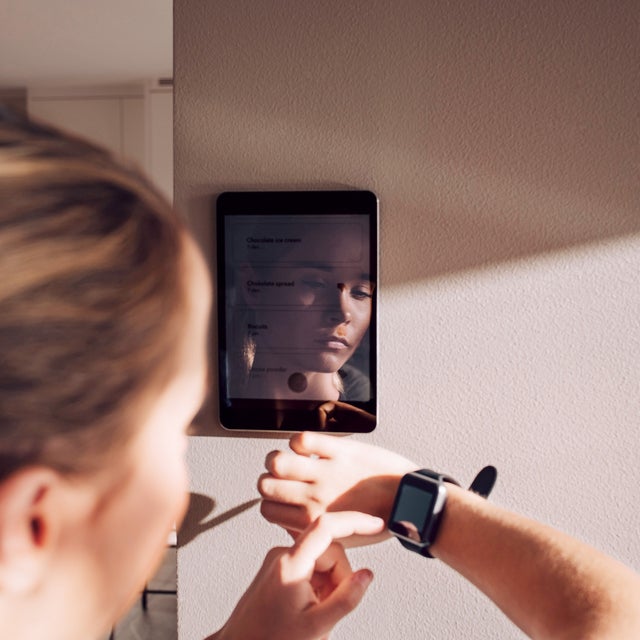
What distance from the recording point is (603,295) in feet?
2.85

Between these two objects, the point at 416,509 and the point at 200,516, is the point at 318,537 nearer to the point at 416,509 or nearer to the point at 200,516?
the point at 416,509

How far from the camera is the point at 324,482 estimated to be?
0.79 meters

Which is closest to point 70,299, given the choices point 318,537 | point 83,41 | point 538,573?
point 318,537

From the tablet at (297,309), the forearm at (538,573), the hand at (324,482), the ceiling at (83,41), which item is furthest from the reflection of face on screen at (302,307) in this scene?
the ceiling at (83,41)

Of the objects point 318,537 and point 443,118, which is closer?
point 318,537

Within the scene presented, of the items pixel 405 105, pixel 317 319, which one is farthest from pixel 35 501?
pixel 405 105

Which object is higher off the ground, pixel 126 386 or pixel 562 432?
pixel 126 386

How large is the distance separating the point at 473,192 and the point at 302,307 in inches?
11.8

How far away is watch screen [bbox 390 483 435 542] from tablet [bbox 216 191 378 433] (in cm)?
18

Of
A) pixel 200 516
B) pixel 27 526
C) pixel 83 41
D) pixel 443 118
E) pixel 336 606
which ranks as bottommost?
pixel 200 516

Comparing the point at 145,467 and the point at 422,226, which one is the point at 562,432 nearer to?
the point at 422,226

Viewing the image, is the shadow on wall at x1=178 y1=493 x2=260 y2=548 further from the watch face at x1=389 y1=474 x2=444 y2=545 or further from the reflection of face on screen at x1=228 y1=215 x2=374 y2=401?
the watch face at x1=389 y1=474 x2=444 y2=545

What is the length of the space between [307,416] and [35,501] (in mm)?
599

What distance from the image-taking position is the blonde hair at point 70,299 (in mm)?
317
